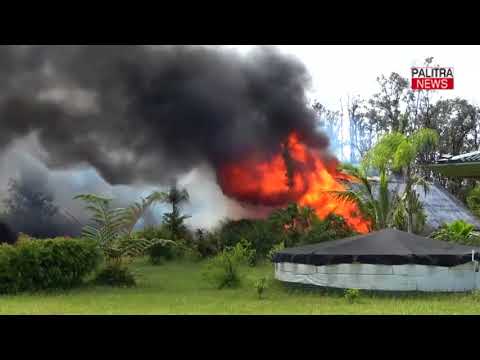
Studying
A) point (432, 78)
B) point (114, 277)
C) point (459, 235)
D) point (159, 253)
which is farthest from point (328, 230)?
point (432, 78)

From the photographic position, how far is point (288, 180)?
85.6 ft

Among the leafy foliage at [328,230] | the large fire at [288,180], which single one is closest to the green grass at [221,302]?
the leafy foliage at [328,230]

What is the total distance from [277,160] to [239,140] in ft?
6.08

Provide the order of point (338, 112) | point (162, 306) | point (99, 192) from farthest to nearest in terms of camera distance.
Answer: point (338, 112) < point (99, 192) < point (162, 306)

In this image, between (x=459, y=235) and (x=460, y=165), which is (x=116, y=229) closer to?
(x=460, y=165)

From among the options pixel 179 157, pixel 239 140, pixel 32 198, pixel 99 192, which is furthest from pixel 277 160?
pixel 32 198

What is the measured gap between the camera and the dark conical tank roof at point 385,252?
533 inches

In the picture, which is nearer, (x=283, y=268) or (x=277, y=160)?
(x=283, y=268)

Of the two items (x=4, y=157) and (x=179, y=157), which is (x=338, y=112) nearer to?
(x=179, y=157)

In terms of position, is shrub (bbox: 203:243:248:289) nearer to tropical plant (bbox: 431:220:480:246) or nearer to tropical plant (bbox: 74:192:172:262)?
tropical plant (bbox: 74:192:172:262)

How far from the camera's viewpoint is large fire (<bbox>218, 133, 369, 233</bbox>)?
25.8 meters

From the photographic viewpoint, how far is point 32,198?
2298 centimetres

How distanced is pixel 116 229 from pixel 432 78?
69.2 ft

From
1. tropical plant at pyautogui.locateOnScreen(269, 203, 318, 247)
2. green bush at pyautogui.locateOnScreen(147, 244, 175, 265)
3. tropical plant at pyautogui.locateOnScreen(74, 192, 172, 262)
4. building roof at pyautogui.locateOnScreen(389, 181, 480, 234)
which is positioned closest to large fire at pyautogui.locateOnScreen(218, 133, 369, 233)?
tropical plant at pyautogui.locateOnScreen(269, 203, 318, 247)
